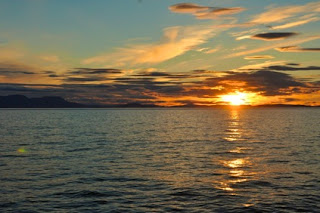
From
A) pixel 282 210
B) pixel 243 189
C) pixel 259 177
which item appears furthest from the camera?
pixel 259 177

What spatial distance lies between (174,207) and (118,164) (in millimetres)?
20038

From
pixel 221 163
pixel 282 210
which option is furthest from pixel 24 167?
pixel 282 210

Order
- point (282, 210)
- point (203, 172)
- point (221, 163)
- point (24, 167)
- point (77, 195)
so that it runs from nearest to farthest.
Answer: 1. point (282, 210)
2. point (77, 195)
3. point (203, 172)
4. point (24, 167)
5. point (221, 163)

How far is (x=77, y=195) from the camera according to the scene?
1202 inches

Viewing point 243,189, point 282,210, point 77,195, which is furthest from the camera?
point 243,189

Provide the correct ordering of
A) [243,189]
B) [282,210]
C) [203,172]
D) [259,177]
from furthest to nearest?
1. [203,172]
2. [259,177]
3. [243,189]
4. [282,210]

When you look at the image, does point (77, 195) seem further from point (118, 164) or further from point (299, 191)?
point (299, 191)

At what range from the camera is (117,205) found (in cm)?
2767

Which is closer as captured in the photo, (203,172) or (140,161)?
(203,172)

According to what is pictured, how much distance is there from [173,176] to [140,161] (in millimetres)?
10934

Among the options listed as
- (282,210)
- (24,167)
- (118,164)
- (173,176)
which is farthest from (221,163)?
(24,167)

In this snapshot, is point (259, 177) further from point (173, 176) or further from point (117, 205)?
point (117, 205)

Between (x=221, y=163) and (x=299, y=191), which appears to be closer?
(x=299, y=191)

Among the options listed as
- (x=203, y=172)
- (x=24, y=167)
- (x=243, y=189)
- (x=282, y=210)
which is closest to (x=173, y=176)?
(x=203, y=172)
